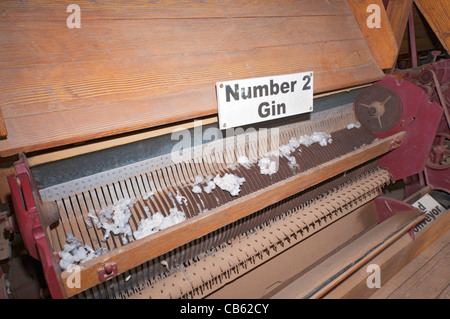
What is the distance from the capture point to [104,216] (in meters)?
1.18

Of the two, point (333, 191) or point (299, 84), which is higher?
point (299, 84)

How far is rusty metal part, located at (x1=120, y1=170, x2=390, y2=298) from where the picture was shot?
130 cm

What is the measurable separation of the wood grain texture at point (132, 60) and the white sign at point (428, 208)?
1.26 m

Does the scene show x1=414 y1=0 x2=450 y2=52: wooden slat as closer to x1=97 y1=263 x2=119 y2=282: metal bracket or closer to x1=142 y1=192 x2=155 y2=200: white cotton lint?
x1=142 y1=192 x2=155 y2=200: white cotton lint

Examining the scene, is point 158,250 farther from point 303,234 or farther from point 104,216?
point 303,234

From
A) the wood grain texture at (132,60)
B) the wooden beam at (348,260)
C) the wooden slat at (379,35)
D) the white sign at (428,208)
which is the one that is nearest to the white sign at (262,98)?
the wood grain texture at (132,60)

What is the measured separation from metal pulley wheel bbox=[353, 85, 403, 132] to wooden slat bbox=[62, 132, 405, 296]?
507mm

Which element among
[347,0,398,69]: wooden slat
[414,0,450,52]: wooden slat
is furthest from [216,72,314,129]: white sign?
[414,0,450,52]: wooden slat

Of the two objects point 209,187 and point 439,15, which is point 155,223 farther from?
point 439,15

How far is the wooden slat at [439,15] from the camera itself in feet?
7.23

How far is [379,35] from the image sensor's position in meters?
1.81

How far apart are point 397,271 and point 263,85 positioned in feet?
4.60

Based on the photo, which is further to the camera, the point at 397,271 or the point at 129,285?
the point at 397,271
